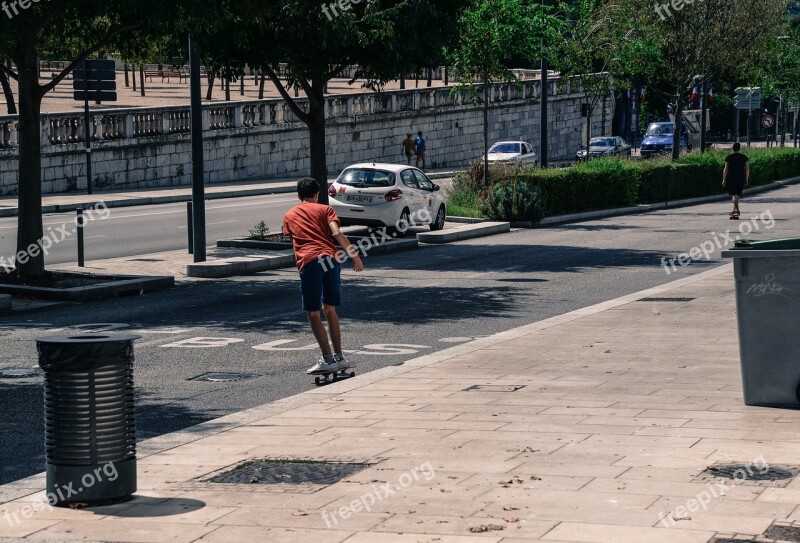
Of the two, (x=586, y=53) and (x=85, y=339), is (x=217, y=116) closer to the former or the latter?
(x=586, y=53)

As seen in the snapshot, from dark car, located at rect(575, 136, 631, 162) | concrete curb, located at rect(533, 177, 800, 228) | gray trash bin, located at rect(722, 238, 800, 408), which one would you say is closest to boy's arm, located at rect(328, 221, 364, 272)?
gray trash bin, located at rect(722, 238, 800, 408)

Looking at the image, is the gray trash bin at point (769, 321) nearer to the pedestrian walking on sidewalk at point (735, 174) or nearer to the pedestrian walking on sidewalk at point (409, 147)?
the pedestrian walking on sidewalk at point (735, 174)

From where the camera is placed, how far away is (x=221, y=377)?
40.7ft

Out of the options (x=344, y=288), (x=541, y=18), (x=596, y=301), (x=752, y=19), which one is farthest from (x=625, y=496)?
(x=752, y=19)

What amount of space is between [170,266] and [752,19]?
103ft

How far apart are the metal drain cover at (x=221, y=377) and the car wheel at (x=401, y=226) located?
15.2 metres

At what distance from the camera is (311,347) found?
1416 cm

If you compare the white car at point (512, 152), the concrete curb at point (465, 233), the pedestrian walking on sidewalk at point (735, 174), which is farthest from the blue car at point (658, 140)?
the concrete curb at point (465, 233)

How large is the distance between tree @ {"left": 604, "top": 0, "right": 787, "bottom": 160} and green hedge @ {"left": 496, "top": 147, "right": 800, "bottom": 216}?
8.28 ft

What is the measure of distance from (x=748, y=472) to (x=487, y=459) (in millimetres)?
Result: 1539

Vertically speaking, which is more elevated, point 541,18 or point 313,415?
point 541,18

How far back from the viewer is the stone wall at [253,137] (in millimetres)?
40531

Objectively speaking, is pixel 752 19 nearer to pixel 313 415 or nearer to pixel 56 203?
pixel 56 203

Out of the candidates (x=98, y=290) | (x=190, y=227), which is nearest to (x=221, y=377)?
(x=98, y=290)
